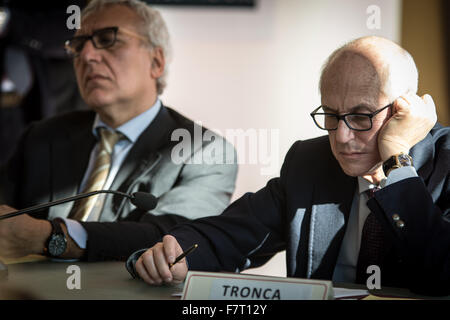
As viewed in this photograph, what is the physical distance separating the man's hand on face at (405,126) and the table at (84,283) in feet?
1.88

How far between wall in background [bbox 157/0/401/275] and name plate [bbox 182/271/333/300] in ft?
7.32

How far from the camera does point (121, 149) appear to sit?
210 cm

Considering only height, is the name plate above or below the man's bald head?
below

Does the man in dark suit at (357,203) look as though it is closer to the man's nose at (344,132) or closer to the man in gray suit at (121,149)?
the man's nose at (344,132)

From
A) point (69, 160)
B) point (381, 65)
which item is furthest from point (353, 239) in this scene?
point (69, 160)

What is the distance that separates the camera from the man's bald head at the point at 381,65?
4.53ft

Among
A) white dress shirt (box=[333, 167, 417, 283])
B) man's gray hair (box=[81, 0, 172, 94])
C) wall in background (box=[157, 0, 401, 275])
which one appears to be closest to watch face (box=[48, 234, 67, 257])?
white dress shirt (box=[333, 167, 417, 283])

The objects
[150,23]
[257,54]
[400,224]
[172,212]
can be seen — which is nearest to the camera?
[400,224]

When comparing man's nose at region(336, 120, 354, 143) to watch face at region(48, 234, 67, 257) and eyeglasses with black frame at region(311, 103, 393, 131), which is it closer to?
eyeglasses with black frame at region(311, 103, 393, 131)

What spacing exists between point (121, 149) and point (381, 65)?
1.04m

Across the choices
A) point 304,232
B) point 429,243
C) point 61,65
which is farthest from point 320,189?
point 61,65

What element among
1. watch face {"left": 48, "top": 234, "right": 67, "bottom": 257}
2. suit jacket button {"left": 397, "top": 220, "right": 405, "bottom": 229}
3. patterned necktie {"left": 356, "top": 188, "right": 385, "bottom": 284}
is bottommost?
watch face {"left": 48, "top": 234, "right": 67, "bottom": 257}

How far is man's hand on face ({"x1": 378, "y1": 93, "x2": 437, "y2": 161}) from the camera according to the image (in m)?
1.34

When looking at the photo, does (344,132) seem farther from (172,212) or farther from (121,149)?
(121,149)
